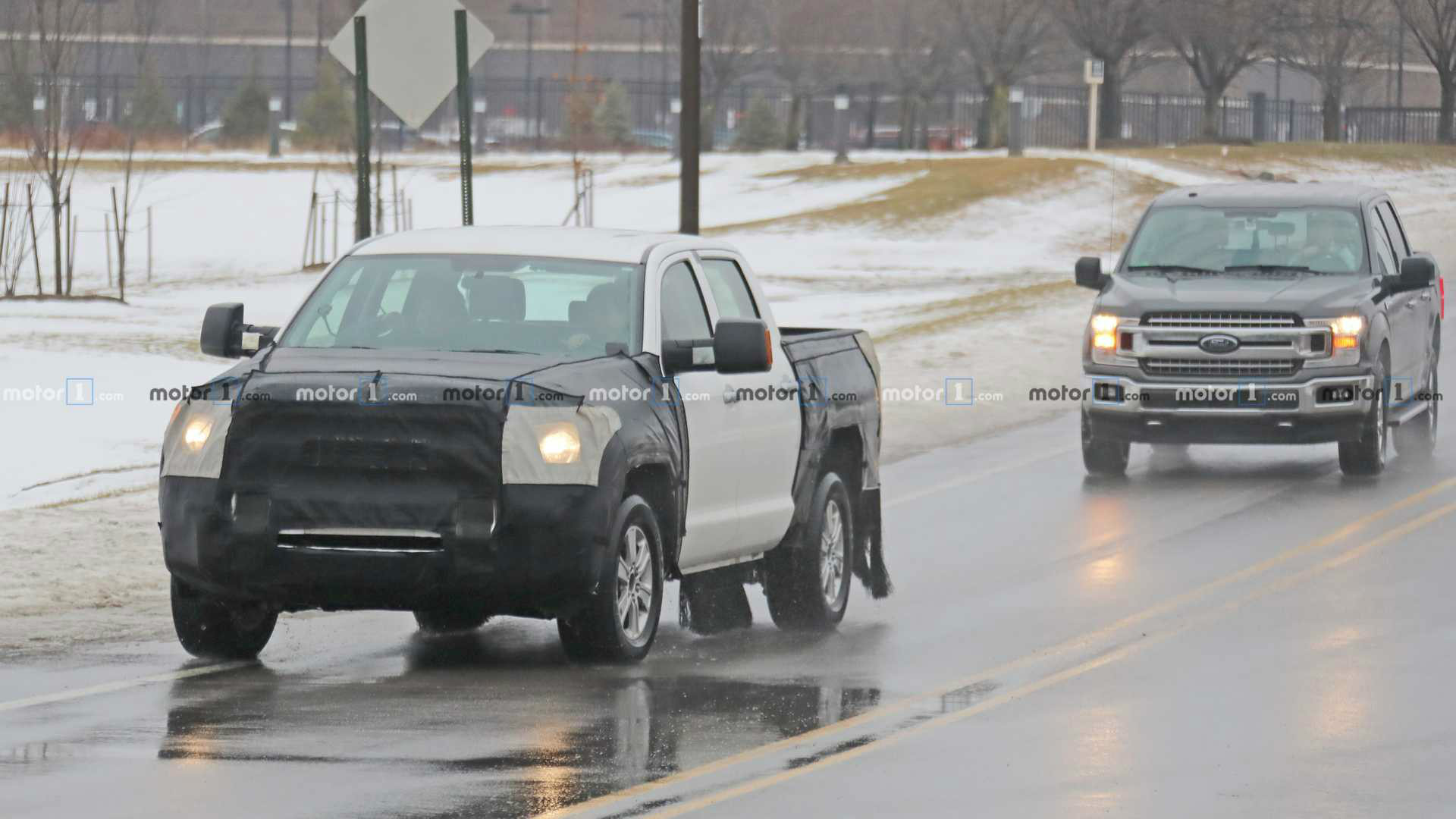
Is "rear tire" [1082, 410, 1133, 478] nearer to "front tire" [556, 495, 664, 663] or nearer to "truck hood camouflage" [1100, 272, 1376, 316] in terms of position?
"truck hood camouflage" [1100, 272, 1376, 316]

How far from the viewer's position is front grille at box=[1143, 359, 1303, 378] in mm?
18297

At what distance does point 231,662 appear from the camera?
10.9m

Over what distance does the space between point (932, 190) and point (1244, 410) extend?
36.1 m

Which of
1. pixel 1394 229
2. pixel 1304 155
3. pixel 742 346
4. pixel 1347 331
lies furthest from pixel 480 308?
pixel 1304 155

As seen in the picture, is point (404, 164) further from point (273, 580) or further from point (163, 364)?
point (273, 580)

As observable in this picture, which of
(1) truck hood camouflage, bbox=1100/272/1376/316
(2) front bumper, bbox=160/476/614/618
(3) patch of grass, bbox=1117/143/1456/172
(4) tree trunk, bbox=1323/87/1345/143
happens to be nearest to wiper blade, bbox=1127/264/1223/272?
(1) truck hood camouflage, bbox=1100/272/1376/316

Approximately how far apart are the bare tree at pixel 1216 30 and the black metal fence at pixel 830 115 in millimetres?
6885

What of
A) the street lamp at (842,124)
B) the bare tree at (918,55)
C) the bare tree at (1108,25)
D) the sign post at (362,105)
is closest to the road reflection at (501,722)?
the sign post at (362,105)

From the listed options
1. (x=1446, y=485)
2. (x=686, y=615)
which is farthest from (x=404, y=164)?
(x=686, y=615)

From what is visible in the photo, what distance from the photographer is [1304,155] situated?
61.9m

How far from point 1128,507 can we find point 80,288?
27.3 metres

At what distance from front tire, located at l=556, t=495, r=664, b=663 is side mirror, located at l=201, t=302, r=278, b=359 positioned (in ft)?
6.39

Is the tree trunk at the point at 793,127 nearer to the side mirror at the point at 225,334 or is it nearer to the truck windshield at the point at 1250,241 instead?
the truck windshield at the point at 1250,241

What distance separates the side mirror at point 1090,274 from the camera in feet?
61.9
